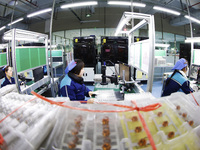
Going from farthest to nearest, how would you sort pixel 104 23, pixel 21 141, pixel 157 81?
pixel 104 23, pixel 157 81, pixel 21 141

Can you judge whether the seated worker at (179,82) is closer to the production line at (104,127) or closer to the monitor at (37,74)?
the production line at (104,127)

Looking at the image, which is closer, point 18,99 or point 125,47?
point 18,99

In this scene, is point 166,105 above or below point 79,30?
below

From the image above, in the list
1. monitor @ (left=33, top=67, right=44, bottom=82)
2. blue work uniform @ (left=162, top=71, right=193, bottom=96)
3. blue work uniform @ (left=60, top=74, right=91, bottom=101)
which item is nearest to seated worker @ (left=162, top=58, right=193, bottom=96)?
blue work uniform @ (left=162, top=71, right=193, bottom=96)

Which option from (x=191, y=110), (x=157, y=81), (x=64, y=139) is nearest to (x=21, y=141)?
(x=64, y=139)

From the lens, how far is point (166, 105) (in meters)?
0.68

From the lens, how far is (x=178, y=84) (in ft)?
6.75

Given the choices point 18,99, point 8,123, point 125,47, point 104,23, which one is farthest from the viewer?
point 104,23

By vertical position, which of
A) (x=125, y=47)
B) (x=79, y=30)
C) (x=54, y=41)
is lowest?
(x=125, y=47)

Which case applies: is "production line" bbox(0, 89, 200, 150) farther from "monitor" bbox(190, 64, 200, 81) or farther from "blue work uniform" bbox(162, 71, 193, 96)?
"monitor" bbox(190, 64, 200, 81)

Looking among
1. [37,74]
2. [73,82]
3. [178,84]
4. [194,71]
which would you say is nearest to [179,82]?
[178,84]

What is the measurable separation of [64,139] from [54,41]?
11.1 metres

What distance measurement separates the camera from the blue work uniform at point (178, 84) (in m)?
2.03

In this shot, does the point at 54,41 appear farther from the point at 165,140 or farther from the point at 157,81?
the point at 165,140
